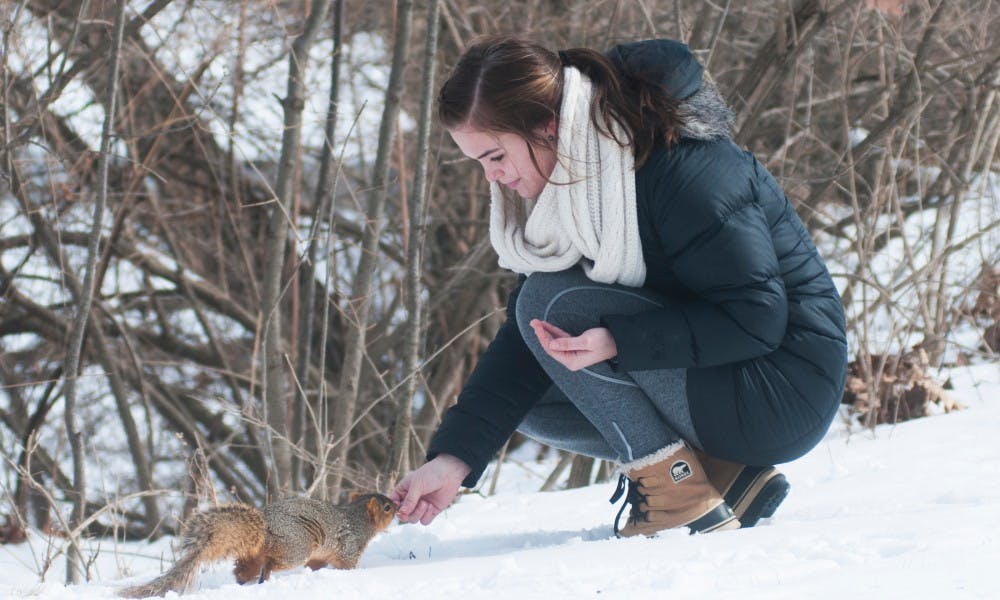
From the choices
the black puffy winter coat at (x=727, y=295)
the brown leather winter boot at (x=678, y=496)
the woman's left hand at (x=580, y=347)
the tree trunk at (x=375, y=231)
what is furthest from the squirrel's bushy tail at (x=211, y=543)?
the tree trunk at (x=375, y=231)

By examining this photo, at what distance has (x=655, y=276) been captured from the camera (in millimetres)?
2617

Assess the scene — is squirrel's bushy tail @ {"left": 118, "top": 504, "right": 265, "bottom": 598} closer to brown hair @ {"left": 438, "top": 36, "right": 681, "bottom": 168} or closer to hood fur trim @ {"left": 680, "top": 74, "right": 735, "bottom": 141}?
brown hair @ {"left": 438, "top": 36, "right": 681, "bottom": 168}

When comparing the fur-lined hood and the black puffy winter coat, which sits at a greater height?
the fur-lined hood

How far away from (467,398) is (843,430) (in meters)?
2.11

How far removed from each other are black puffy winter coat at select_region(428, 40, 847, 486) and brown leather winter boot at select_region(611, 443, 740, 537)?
88 millimetres

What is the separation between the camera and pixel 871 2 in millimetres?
4086

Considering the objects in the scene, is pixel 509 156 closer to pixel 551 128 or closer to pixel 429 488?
pixel 551 128

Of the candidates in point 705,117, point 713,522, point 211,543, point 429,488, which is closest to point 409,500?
point 429,488

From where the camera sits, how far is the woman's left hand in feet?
8.09

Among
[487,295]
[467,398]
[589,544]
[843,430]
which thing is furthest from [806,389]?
[487,295]

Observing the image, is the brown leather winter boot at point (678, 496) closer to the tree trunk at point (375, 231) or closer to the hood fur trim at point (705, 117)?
the hood fur trim at point (705, 117)

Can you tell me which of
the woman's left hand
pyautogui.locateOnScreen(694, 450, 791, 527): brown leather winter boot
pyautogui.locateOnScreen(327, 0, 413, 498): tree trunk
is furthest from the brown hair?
pyautogui.locateOnScreen(327, 0, 413, 498): tree trunk

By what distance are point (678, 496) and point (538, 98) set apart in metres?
0.95

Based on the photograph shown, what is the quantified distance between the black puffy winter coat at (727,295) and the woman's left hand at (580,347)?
37 mm
